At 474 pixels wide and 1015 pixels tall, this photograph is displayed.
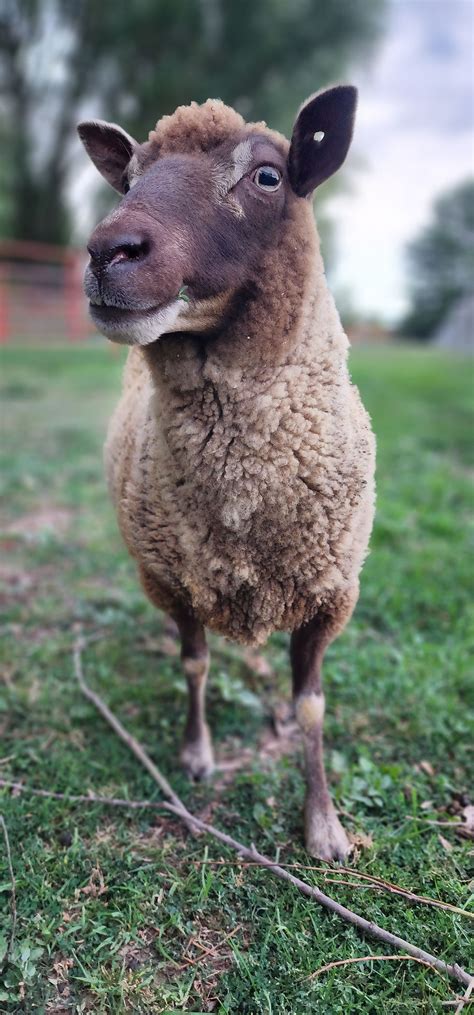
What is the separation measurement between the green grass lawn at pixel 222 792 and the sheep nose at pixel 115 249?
1677 mm

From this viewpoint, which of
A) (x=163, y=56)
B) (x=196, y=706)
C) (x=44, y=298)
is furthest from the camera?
(x=163, y=56)

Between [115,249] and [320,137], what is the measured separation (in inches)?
27.5

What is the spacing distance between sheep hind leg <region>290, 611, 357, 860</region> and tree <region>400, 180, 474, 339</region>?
134 ft

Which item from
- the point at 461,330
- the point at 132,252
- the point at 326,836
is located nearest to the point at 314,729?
the point at 326,836

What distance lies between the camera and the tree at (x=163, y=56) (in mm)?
19672

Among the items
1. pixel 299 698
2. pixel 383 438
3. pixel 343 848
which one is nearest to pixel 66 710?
pixel 299 698

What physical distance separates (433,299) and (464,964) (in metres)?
43.3

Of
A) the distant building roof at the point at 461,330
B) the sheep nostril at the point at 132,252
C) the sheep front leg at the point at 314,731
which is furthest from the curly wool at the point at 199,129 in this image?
the distant building roof at the point at 461,330

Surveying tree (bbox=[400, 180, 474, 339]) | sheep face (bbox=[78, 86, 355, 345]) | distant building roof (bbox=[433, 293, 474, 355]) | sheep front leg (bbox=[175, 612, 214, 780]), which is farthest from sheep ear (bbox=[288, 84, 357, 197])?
tree (bbox=[400, 180, 474, 339])

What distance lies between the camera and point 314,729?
91.0 inches

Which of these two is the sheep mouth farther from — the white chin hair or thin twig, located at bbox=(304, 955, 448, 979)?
thin twig, located at bbox=(304, 955, 448, 979)

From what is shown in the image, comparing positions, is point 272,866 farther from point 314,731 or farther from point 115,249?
point 115,249

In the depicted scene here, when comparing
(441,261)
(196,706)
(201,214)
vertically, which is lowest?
(196,706)

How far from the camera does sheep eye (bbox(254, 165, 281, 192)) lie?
185 cm
